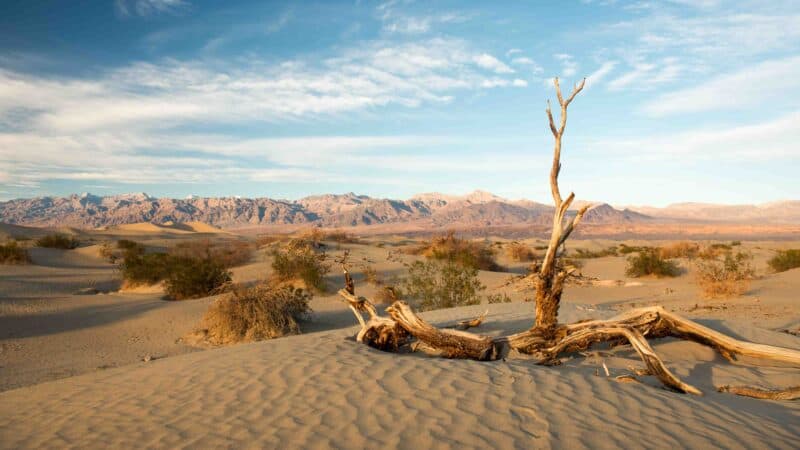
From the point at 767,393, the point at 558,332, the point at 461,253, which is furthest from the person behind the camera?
the point at 461,253

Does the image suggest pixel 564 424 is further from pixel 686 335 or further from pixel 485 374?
pixel 686 335

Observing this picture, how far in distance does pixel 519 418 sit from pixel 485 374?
115 cm

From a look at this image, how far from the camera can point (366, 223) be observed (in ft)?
383

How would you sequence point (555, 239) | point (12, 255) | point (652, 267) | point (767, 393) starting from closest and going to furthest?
point (767, 393) → point (555, 239) → point (12, 255) → point (652, 267)

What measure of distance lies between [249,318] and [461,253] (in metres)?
13.9

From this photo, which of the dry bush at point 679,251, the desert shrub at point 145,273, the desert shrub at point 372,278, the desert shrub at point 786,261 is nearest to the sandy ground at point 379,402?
the desert shrub at point 145,273

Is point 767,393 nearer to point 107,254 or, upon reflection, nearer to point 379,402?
point 379,402

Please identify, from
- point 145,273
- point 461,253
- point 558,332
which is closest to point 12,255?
point 145,273

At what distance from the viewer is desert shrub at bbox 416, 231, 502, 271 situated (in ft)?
72.8

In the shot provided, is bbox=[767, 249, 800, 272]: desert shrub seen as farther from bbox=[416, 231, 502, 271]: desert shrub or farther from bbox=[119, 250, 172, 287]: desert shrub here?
bbox=[119, 250, 172, 287]: desert shrub

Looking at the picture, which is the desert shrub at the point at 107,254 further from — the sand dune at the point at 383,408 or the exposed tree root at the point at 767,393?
the exposed tree root at the point at 767,393

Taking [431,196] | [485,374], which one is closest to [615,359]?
[485,374]

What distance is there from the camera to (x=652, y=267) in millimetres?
19422

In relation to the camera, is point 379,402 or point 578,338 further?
point 578,338
